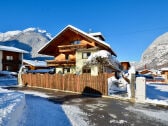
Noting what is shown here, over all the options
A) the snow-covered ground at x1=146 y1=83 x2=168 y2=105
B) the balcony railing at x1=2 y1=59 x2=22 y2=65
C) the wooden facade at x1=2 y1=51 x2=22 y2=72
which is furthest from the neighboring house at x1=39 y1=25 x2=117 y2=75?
the wooden facade at x1=2 y1=51 x2=22 y2=72

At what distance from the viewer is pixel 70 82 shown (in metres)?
20.8

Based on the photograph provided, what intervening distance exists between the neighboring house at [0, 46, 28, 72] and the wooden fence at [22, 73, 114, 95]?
27.3 m

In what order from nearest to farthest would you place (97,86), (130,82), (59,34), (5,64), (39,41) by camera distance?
(130,82), (97,86), (59,34), (5,64), (39,41)

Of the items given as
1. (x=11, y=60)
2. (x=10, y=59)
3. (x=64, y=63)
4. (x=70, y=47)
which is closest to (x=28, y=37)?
(x=10, y=59)

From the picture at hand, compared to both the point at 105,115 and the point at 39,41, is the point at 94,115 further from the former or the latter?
the point at 39,41

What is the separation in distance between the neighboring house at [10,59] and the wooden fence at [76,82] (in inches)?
1076

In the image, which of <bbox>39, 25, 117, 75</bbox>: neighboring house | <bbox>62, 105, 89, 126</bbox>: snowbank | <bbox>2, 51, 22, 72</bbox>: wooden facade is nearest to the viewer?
<bbox>62, 105, 89, 126</bbox>: snowbank

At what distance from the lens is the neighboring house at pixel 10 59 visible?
50.0m

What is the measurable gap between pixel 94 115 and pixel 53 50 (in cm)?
2700

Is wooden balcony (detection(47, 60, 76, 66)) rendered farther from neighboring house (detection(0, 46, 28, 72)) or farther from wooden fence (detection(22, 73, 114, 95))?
neighboring house (detection(0, 46, 28, 72))

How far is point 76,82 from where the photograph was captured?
20.2m

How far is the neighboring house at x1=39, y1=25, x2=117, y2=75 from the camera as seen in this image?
30.4 meters

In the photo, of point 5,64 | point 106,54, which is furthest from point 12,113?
point 5,64

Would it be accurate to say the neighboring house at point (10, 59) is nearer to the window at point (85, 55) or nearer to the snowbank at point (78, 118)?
the window at point (85, 55)
